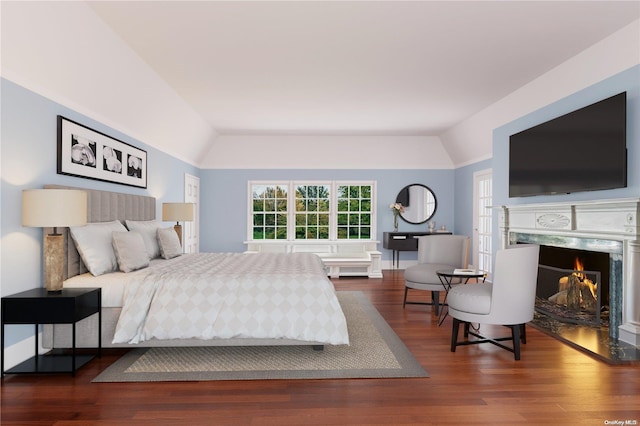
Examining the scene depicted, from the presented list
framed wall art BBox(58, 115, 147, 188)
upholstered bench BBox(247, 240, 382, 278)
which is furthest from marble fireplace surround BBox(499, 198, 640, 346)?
framed wall art BBox(58, 115, 147, 188)

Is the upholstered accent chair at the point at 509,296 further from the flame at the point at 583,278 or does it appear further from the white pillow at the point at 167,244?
the white pillow at the point at 167,244

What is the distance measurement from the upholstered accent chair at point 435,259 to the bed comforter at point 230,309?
1870mm

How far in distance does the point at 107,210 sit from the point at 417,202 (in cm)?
614

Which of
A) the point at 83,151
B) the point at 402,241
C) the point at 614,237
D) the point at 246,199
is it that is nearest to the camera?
the point at 614,237

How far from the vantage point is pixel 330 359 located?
3297mm

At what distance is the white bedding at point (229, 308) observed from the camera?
3217 mm

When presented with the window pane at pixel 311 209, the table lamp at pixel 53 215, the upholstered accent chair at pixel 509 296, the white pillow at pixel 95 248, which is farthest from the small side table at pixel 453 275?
the window pane at pixel 311 209

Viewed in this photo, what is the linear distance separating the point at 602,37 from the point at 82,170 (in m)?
4.92

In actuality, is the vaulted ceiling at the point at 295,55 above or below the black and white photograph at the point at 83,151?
above

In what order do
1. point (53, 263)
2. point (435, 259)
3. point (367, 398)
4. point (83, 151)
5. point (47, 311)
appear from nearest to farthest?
1. point (367, 398)
2. point (47, 311)
3. point (53, 263)
4. point (83, 151)
5. point (435, 259)

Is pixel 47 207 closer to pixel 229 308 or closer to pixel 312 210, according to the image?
pixel 229 308

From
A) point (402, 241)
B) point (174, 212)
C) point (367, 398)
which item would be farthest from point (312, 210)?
point (367, 398)

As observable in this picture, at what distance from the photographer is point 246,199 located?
886cm

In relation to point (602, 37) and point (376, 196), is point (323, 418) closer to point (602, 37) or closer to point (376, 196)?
point (602, 37)
